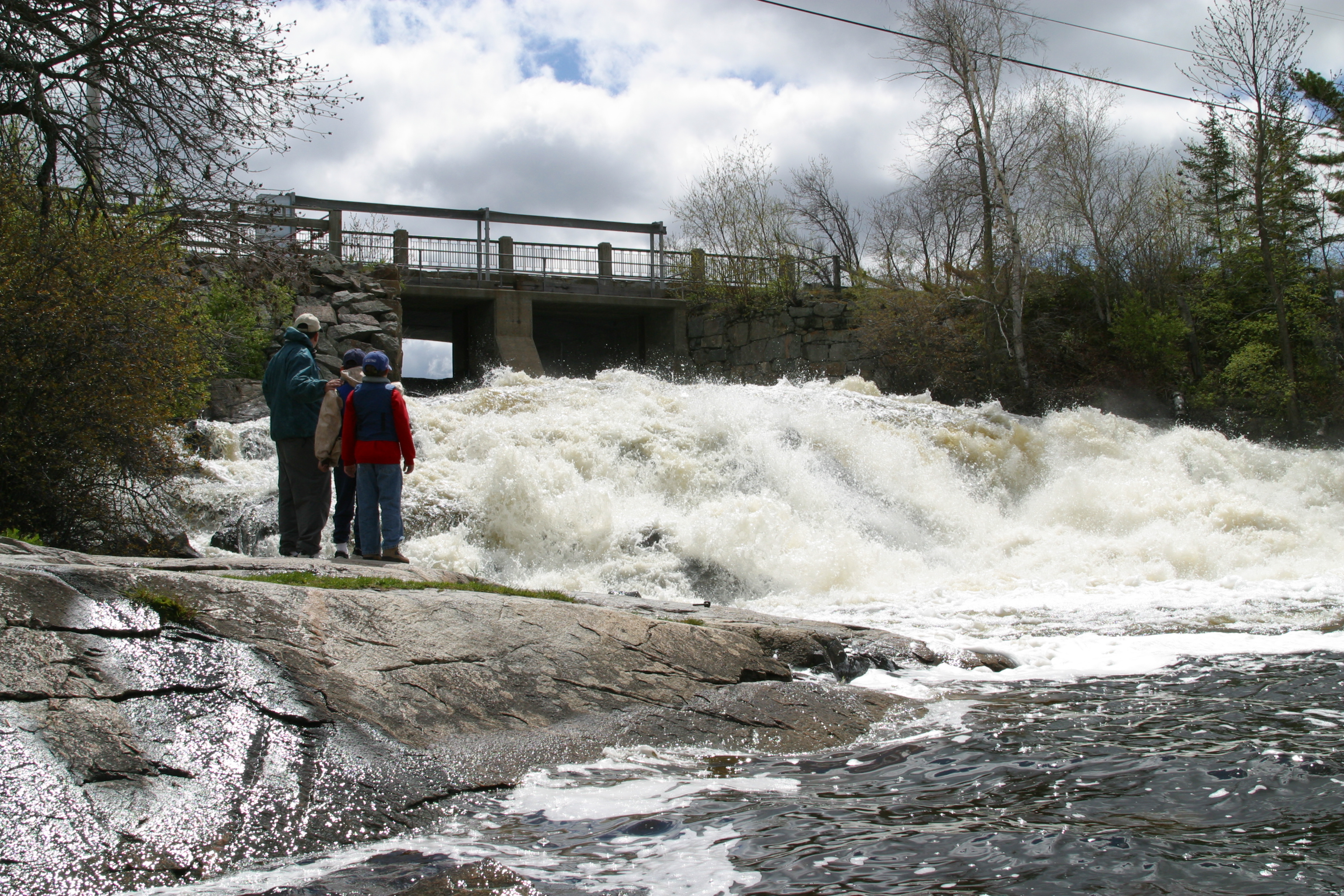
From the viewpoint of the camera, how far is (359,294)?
64.3 ft

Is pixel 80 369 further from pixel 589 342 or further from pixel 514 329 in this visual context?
pixel 589 342

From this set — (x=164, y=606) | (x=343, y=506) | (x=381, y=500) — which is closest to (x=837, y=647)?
(x=381, y=500)

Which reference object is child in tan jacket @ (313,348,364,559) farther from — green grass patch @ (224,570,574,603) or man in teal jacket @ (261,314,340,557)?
green grass patch @ (224,570,574,603)

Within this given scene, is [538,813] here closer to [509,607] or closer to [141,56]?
[509,607]

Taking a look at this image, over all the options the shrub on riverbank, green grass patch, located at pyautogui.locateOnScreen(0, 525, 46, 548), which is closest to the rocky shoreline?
green grass patch, located at pyautogui.locateOnScreen(0, 525, 46, 548)

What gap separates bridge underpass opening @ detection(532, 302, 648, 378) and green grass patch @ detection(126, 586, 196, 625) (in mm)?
24778

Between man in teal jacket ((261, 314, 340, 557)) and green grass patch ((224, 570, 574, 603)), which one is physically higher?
man in teal jacket ((261, 314, 340, 557))

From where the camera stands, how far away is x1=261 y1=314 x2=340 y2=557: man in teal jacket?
23.6 feet

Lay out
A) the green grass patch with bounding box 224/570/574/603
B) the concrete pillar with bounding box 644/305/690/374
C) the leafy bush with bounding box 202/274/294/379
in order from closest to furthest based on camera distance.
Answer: the green grass patch with bounding box 224/570/574/603, the leafy bush with bounding box 202/274/294/379, the concrete pillar with bounding box 644/305/690/374

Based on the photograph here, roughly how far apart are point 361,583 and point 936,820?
324cm

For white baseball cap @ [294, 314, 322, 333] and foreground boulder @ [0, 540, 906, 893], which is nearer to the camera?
foreground boulder @ [0, 540, 906, 893]

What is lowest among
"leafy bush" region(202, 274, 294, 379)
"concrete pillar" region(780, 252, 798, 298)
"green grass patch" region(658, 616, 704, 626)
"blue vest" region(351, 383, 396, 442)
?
"green grass patch" region(658, 616, 704, 626)

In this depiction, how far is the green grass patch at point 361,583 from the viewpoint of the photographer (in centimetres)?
498

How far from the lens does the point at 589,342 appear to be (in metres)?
30.0
